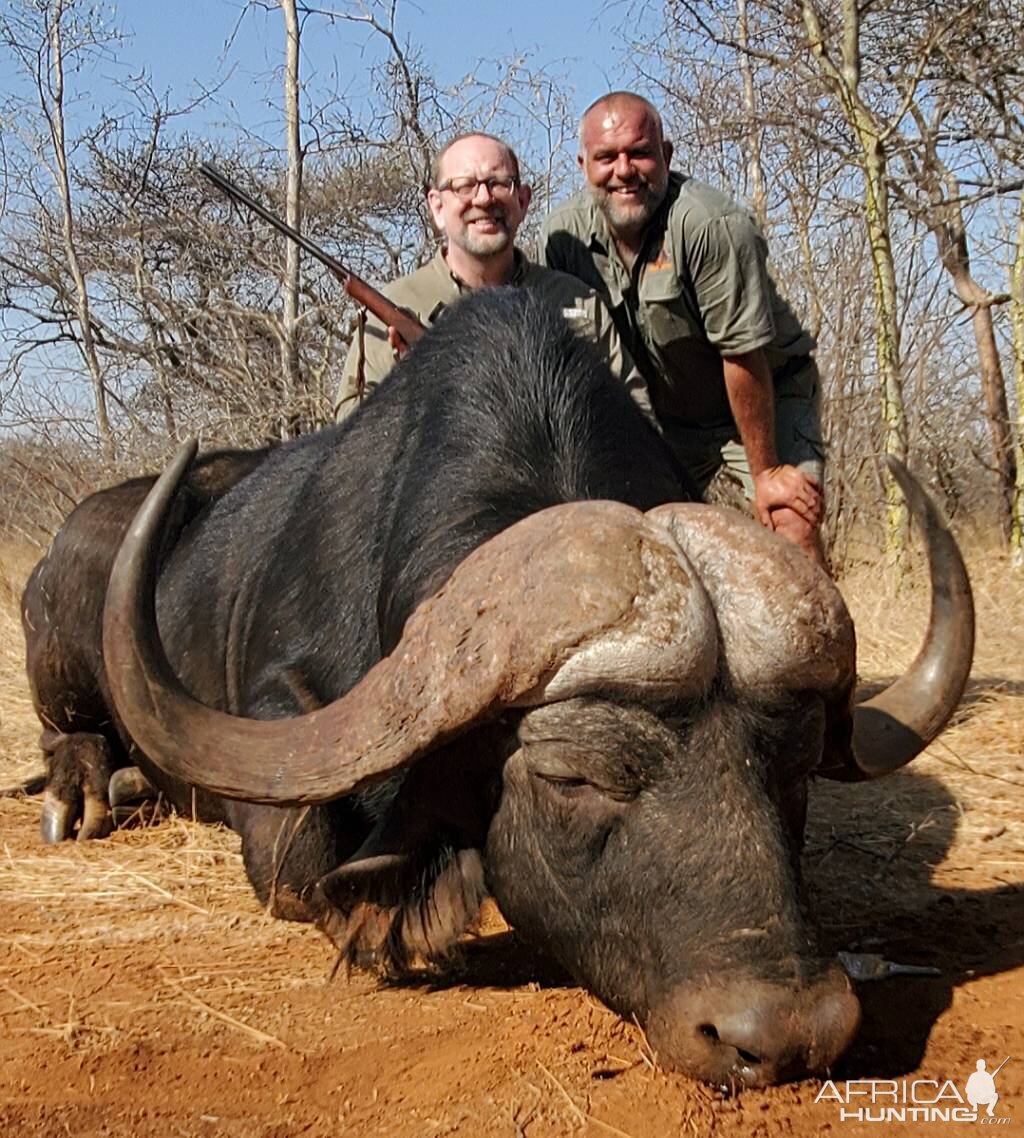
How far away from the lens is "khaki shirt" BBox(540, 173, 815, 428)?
5125 millimetres

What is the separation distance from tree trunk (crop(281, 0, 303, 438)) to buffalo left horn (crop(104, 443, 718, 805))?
9.26m

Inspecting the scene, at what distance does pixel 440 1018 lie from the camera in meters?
3.09

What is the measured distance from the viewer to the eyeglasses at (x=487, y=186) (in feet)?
16.9

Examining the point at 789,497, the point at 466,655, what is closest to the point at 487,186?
the point at 789,497

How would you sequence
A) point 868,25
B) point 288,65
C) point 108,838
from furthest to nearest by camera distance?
1. point 288,65
2. point 868,25
3. point 108,838

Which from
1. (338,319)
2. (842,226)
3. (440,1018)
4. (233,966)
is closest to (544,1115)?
(440,1018)

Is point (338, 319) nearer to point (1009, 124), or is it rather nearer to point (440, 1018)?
point (1009, 124)

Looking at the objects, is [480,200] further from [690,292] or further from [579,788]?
[579,788]

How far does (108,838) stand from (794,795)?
3.49 meters

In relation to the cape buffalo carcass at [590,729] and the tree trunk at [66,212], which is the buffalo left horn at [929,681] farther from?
the tree trunk at [66,212]

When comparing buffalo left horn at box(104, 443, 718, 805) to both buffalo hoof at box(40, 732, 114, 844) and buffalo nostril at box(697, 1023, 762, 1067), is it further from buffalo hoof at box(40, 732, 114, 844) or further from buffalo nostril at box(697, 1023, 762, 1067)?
buffalo hoof at box(40, 732, 114, 844)

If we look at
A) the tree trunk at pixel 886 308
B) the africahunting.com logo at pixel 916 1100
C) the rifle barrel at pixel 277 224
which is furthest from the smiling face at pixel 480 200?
the tree trunk at pixel 886 308

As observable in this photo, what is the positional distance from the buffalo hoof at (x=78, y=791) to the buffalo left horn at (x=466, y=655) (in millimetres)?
2933

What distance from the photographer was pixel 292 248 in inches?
463
